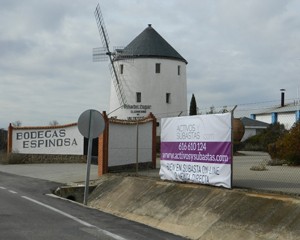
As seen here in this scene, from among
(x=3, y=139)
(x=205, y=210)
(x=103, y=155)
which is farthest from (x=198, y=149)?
(x=3, y=139)

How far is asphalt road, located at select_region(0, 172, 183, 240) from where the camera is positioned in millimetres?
9164

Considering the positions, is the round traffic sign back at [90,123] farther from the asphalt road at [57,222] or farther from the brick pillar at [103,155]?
the brick pillar at [103,155]

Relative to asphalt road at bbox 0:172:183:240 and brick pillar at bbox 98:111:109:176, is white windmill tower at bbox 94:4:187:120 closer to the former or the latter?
brick pillar at bbox 98:111:109:176

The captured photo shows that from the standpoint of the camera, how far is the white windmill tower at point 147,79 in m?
57.0

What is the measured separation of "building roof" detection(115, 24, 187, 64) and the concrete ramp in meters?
42.9

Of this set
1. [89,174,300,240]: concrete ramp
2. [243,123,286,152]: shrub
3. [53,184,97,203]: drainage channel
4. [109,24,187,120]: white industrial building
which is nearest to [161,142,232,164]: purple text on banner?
[89,174,300,240]: concrete ramp

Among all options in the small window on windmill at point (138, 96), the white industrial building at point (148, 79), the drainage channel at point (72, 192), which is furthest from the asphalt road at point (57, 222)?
the small window on windmill at point (138, 96)

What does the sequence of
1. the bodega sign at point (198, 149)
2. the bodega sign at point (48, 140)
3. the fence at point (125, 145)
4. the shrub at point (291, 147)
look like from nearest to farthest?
the bodega sign at point (198, 149) → the fence at point (125, 145) → the shrub at point (291, 147) → the bodega sign at point (48, 140)

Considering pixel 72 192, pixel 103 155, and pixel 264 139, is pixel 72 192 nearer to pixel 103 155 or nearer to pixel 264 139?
pixel 103 155

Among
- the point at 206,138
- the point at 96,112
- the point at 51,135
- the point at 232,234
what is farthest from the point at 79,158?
the point at 232,234

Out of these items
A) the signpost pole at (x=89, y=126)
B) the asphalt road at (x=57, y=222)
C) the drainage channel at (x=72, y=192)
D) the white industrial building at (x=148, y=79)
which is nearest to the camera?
the asphalt road at (x=57, y=222)

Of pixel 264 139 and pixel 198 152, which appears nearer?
pixel 198 152

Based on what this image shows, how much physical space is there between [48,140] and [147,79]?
27493 millimetres

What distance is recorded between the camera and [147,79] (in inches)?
2264
